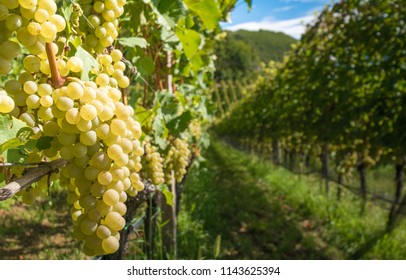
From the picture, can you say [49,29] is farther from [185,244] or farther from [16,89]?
[185,244]

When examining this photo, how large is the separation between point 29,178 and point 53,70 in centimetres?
25

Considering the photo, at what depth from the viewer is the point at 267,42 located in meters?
110

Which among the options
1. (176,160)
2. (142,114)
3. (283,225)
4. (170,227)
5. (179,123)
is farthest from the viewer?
(283,225)

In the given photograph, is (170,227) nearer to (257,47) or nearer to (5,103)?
(5,103)

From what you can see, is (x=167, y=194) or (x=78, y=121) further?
(x=167, y=194)

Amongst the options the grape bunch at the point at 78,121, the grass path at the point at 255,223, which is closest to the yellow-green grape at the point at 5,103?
the grape bunch at the point at 78,121

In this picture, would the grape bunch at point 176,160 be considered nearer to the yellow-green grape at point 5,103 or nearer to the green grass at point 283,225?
the green grass at point 283,225

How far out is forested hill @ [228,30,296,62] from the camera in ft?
323

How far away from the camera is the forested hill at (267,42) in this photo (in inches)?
3881

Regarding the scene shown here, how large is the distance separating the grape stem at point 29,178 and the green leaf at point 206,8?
Result: 3.70ft

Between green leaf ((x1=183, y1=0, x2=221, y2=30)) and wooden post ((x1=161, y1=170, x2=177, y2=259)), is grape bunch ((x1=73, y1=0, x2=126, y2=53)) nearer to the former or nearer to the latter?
green leaf ((x1=183, y1=0, x2=221, y2=30))

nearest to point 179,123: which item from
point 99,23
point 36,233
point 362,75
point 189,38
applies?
point 189,38
